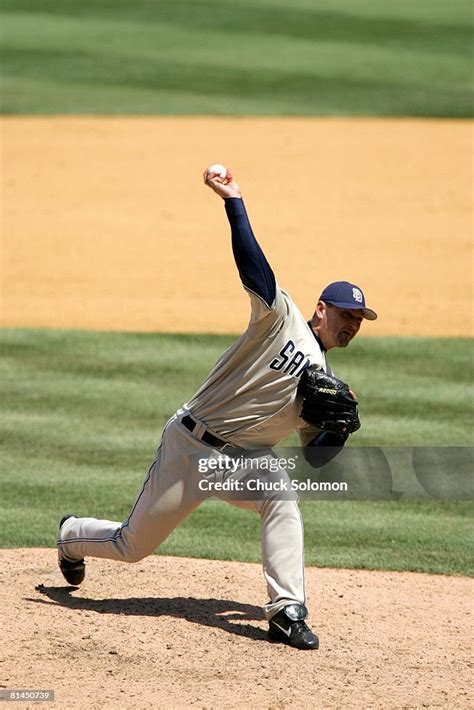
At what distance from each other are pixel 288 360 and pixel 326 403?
0.25 m

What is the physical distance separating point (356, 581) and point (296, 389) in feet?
4.82

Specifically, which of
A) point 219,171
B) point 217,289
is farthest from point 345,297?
point 217,289

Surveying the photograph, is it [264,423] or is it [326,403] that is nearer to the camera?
[326,403]

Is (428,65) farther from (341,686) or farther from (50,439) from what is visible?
(341,686)

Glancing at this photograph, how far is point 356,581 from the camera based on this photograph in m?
6.45

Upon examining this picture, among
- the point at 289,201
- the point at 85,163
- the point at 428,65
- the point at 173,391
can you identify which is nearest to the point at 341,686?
the point at 173,391

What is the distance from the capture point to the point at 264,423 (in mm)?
5500

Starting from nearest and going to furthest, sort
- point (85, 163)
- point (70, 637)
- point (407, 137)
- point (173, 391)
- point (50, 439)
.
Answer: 1. point (70, 637)
2. point (50, 439)
3. point (173, 391)
4. point (85, 163)
5. point (407, 137)

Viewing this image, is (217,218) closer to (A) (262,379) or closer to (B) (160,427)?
(B) (160,427)

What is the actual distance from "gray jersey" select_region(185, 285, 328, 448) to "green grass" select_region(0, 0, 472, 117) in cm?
1548

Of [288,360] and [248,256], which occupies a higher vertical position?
[248,256]

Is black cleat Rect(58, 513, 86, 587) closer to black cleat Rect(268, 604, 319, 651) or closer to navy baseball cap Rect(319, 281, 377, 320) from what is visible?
black cleat Rect(268, 604, 319, 651)

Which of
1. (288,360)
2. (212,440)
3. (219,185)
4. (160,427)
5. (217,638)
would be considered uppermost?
(219,185)

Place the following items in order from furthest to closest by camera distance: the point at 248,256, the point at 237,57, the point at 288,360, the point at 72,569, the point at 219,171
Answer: the point at 237,57
the point at 72,569
the point at 288,360
the point at 219,171
the point at 248,256
